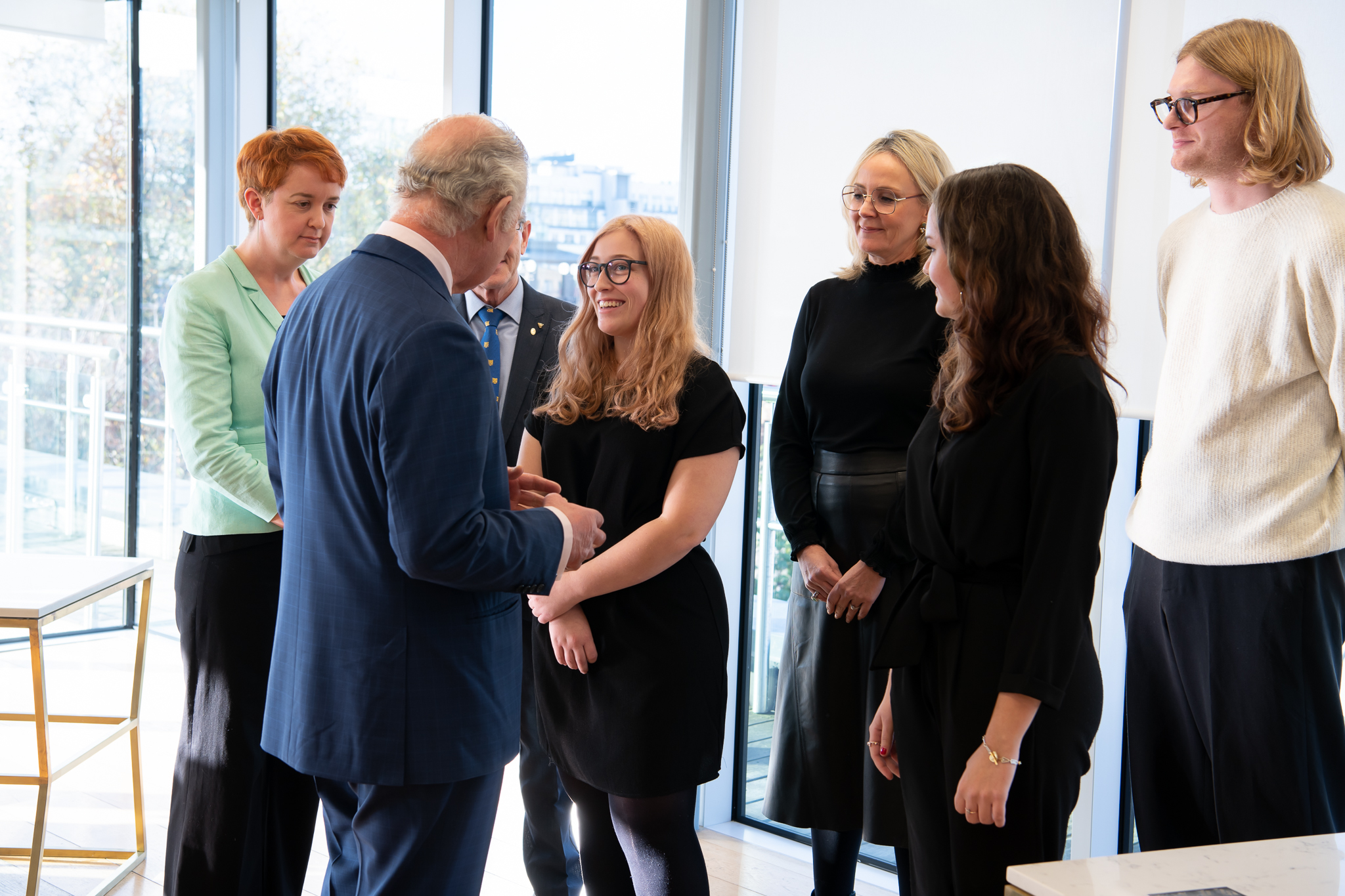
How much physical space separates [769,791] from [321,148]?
183 cm

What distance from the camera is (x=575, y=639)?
78.6 inches

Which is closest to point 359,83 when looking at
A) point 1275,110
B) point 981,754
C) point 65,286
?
point 65,286

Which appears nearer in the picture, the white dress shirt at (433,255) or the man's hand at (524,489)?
the white dress shirt at (433,255)

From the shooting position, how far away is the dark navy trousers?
1527 millimetres

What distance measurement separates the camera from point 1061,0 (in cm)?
233

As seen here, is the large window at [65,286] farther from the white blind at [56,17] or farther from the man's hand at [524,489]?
the man's hand at [524,489]

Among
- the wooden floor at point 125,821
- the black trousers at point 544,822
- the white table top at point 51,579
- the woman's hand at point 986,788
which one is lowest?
the wooden floor at point 125,821

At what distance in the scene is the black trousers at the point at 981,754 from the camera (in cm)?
147

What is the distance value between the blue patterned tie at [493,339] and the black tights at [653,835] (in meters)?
0.97

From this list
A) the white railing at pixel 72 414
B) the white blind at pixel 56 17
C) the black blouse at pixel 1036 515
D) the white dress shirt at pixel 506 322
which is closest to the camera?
the black blouse at pixel 1036 515

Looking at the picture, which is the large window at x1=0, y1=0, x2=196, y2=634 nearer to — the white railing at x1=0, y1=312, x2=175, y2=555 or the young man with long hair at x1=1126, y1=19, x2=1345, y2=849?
the white railing at x1=0, y1=312, x2=175, y2=555

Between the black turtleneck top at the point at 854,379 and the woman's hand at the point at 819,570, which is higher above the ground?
the black turtleneck top at the point at 854,379

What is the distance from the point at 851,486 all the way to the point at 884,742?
592 mm

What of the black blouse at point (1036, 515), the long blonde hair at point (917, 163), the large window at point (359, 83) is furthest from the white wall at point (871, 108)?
the large window at point (359, 83)
